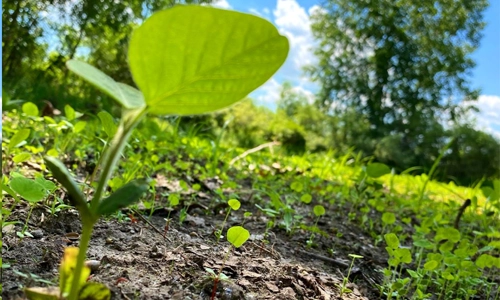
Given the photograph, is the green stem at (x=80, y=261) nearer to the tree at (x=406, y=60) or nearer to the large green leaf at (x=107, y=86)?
the large green leaf at (x=107, y=86)

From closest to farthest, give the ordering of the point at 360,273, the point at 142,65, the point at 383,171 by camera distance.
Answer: the point at 142,65
the point at 360,273
the point at 383,171

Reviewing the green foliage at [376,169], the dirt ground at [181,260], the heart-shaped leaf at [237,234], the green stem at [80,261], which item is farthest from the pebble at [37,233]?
the green foliage at [376,169]

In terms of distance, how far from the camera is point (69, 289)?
0.49m

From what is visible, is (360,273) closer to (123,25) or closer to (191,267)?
(191,267)

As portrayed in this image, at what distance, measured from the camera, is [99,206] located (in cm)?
46

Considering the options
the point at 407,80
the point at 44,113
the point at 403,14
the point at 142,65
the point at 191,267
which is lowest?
the point at 44,113

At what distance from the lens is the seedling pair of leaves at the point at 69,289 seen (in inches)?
18.6

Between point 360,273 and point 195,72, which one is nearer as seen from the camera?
point 195,72

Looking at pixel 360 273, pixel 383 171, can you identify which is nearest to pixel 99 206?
pixel 360 273

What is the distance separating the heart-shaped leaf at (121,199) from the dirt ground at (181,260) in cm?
26

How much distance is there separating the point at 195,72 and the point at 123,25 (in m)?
8.67

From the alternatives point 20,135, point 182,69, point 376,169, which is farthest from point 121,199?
point 376,169

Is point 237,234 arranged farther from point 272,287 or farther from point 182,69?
point 182,69

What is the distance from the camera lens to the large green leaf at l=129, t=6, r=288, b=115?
0.41 m
